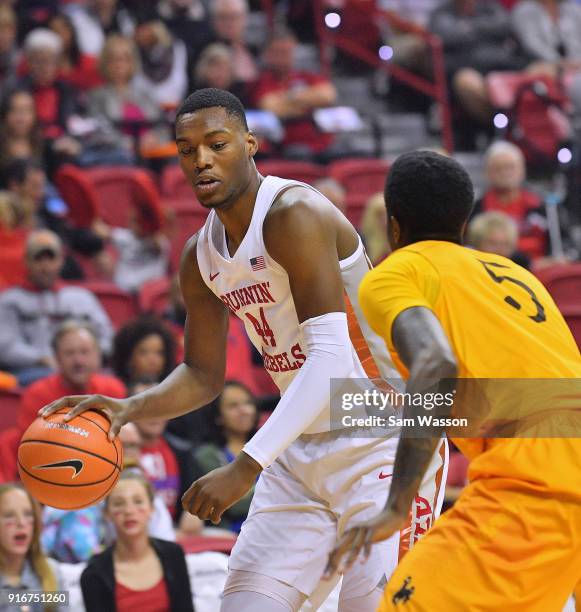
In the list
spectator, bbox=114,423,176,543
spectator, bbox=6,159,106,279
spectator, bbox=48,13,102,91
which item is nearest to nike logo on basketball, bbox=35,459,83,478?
spectator, bbox=114,423,176,543

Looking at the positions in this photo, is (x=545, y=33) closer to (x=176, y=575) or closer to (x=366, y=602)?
(x=176, y=575)

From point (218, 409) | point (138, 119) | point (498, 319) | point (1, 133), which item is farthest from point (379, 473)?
point (138, 119)

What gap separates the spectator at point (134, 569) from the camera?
5.54m

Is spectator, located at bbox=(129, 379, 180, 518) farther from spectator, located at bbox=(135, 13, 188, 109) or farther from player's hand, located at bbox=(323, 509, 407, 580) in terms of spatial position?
spectator, located at bbox=(135, 13, 188, 109)

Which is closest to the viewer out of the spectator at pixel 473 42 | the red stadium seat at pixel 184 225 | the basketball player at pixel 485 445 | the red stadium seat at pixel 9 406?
the basketball player at pixel 485 445

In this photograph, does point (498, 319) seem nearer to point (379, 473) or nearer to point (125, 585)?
point (379, 473)

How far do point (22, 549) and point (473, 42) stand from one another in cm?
837

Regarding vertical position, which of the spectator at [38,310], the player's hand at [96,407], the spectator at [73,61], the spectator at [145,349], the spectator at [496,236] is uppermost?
the spectator at [73,61]

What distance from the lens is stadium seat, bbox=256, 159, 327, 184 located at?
992 centimetres

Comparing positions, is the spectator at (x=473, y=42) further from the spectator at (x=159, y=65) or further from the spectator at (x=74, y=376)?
the spectator at (x=74, y=376)

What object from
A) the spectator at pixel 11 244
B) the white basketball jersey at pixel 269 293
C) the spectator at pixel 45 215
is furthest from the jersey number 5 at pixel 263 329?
the spectator at pixel 45 215

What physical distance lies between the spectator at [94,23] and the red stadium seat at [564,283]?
4.88 metres

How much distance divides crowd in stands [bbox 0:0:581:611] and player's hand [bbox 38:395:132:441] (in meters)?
1.67

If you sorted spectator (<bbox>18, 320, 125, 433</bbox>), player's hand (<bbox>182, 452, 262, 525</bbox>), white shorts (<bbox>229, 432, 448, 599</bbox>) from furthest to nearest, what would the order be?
1. spectator (<bbox>18, 320, 125, 433</bbox>)
2. white shorts (<bbox>229, 432, 448, 599</bbox>)
3. player's hand (<bbox>182, 452, 262, 525</bbox>)
